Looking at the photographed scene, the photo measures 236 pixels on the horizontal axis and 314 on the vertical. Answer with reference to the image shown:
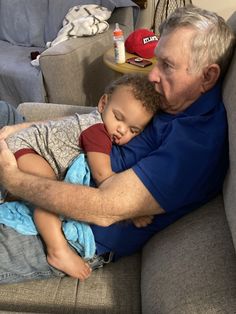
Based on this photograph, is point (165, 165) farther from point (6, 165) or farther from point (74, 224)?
point (6, 165)

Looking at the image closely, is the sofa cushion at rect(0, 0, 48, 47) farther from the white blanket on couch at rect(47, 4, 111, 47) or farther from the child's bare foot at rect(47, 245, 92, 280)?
the child's bare foot at rect(47, 245, 92, 280)

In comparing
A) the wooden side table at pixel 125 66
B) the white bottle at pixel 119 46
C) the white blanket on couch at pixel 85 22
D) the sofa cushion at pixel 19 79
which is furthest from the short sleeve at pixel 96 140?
→ the white blanket on couch at pixel 85 22

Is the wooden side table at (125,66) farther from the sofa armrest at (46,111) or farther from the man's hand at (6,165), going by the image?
the man's hand at (6,165)

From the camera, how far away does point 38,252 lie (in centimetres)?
112

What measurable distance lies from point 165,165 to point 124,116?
248mm

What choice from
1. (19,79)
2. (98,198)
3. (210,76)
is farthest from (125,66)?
(98,198)

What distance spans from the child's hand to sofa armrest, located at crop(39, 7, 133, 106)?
1.62 metres

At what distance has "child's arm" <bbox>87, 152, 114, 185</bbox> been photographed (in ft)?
3.53

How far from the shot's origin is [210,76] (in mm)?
1111

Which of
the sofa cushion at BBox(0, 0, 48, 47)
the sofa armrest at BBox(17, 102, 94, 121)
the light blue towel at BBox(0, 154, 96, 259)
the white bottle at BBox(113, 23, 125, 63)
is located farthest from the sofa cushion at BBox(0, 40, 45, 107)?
the light blue towel at BBox(0, 154, 96, 259)

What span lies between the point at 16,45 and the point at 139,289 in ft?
8.97

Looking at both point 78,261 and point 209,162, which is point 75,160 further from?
point 209,162

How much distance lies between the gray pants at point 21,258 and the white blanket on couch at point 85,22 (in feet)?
6.03

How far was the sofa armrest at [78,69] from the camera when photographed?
2.43 m
